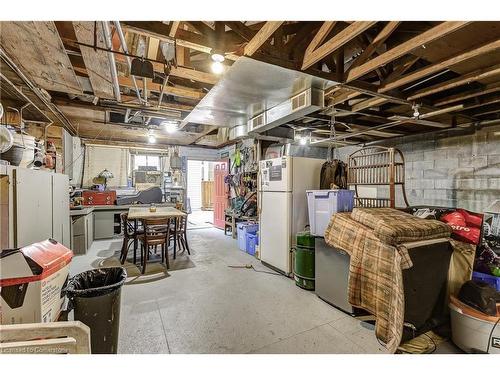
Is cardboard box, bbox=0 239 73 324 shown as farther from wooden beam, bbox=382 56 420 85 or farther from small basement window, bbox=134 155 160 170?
small basement window, bbox=134 155 160 170

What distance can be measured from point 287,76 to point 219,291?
2.79m

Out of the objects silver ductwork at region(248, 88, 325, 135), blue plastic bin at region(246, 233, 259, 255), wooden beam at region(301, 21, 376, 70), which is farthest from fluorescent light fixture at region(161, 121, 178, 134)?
wooden beam at region(301, 21, 376, 70)

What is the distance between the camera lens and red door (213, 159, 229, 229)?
7.44 metres

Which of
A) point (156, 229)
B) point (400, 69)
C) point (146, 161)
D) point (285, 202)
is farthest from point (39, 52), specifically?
point (146, 161)

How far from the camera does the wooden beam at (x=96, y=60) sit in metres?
1.97

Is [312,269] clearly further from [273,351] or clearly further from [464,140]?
[464,140]

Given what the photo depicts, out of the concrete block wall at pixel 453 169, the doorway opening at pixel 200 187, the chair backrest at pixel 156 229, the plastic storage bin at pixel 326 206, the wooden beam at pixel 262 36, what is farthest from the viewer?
the doorway opening at pixel 200 187

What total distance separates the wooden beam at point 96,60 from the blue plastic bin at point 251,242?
3464 millimetres

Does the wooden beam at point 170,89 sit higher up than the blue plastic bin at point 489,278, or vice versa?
the wooden beam at point 170,89

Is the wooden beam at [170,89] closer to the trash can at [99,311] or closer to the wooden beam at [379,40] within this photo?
the wooden beam at [379,40]

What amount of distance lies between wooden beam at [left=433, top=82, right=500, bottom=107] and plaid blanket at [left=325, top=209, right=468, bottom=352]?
186 centimetres

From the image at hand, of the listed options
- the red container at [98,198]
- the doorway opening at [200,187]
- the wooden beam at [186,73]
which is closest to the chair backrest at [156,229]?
the wooden beam at [186,73]
